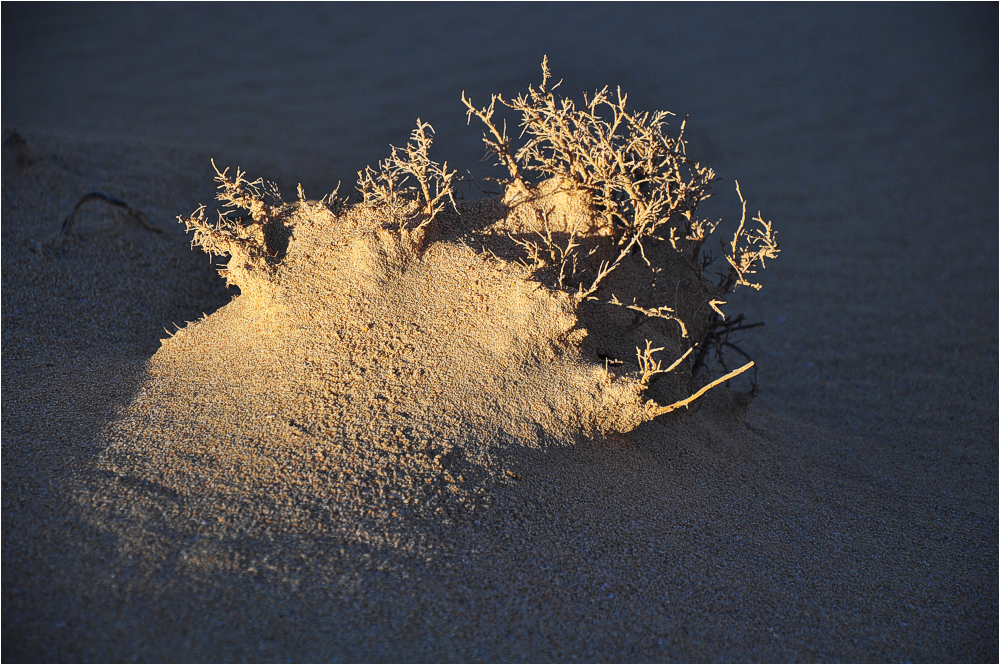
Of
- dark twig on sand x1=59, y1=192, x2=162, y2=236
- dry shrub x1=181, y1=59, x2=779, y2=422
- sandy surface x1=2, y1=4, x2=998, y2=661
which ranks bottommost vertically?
sandy surface x1=2, y1=4, x2=998, y2=661

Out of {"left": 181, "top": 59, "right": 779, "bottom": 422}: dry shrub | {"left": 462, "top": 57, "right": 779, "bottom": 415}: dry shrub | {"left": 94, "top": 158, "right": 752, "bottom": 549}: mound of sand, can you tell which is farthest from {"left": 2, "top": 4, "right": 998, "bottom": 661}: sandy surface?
{"left": 462, "top": 57, "right": 779, "bottom": 415}: dry shrub

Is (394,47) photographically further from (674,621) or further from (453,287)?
(674,621)

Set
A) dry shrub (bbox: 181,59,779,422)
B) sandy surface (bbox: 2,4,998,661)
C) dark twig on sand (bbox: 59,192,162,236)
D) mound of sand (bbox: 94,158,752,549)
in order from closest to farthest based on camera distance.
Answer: sandy surface (bbox: 2,4,998,661), mound of sand (bbox: 94,158,752,549), dry shrub (bbox: 181,59,779,422), dark twig on sand (bbox: 59,192,162,236)

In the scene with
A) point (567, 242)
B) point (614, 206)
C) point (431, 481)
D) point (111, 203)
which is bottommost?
point (431, 481)

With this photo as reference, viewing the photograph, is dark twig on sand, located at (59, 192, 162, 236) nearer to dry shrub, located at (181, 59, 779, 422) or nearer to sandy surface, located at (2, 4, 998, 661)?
sandy surface, located at (2, 4, 998, 661)

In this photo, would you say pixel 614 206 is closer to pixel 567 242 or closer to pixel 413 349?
pixel 567 242

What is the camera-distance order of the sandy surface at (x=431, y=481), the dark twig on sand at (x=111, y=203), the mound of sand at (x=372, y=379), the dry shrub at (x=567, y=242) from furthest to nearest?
the dark twig on sand at (x=111, y=203), the dry shrub at (x=567, y=242), the mound of sand at (x=372, y=379), the sandy surface at (x=431, y=481)

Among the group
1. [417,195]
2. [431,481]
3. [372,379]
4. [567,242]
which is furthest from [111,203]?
[431,481]

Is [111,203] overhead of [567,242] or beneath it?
Answer: overhead

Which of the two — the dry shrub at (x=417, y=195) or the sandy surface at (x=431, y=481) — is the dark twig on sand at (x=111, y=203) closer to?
the sandy surface at (x=431, y=481)

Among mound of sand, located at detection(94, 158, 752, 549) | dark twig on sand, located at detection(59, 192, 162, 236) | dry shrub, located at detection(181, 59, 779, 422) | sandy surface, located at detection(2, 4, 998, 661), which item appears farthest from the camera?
dark twig on sand, located at detection(59, 192, 162, 236)

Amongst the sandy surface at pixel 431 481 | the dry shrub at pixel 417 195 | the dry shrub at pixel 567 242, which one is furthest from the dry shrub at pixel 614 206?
the sandy surface at pixel 431 481

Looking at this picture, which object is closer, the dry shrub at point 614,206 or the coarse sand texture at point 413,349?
the coarse sand texture at point 413,349

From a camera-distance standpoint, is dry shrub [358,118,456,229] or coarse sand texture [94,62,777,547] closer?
coarse sand texture [94,62,777,547]
